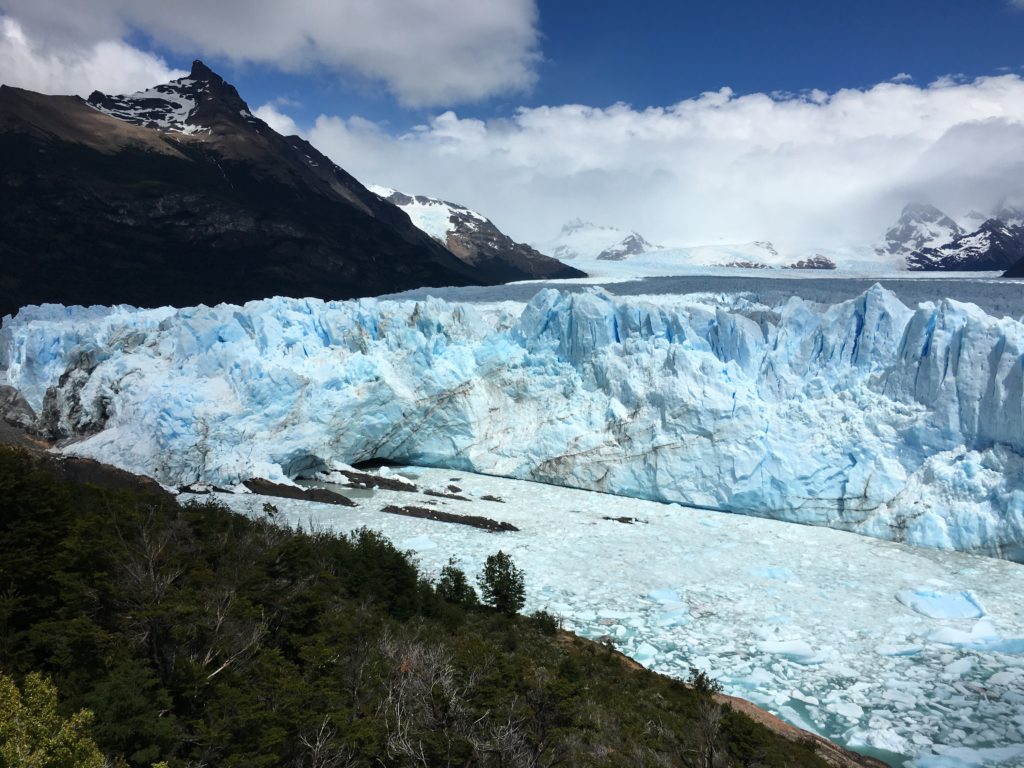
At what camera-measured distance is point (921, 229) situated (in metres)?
123

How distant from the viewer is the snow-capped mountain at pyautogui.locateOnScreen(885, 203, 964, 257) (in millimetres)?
117094

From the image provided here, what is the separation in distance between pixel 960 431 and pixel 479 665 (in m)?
14.7

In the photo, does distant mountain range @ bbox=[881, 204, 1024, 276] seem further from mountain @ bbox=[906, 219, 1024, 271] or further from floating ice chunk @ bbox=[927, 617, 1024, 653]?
floating ice chunk @ bbox=[927, 617, 1024, 653]

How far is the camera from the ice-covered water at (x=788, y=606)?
9.12 m

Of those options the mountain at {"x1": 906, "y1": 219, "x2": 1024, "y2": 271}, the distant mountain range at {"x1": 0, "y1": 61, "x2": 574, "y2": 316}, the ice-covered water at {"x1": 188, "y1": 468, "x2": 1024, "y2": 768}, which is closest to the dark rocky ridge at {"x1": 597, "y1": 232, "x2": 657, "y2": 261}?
the mountain at {"x1": 906, "y1": 219, "x2": 1024, "y2": 271}

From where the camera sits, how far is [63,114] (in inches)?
2388

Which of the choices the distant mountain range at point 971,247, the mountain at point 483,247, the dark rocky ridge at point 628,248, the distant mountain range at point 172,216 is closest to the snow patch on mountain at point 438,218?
the mountain at point 483,247

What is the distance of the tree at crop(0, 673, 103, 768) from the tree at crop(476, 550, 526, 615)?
8.07 metres

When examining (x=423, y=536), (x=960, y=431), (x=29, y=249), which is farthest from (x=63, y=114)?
(x=960, y=431)

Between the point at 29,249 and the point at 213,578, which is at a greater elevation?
the point at 29,249

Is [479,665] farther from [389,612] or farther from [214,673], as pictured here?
[389,612]

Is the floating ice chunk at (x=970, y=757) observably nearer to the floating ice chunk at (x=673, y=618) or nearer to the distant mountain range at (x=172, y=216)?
the floating ice chunk at (x=673, y=618)

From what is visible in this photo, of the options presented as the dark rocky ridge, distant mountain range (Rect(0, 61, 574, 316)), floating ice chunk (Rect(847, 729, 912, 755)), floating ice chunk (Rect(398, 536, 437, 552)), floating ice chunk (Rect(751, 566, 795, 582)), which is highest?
the dark rocky ridge

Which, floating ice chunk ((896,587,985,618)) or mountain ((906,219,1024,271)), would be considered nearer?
floating ice chunk ((896,587,985,618))
